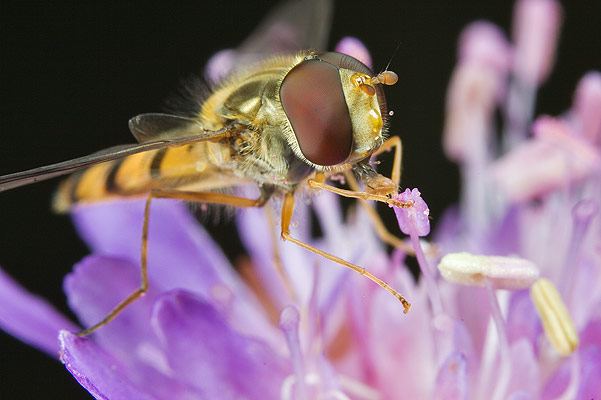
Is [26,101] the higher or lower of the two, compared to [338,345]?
higher

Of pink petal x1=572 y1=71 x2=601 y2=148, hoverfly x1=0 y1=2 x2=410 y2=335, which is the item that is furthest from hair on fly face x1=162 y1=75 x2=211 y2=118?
pink petal x1=572 y1=71 x2=601 y2=148

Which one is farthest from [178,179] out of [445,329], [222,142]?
[445,329]

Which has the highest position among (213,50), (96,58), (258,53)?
(213,50)

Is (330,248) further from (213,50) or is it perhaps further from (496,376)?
(213,50)

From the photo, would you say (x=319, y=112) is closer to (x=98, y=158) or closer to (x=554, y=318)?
(x=98, y=158)

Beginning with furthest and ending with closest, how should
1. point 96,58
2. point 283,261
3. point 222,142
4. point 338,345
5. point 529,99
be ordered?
1. point 96,58
2. point 529,99
3. point 283,261
4. point 338,345
5. point 222,142

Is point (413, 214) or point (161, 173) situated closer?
point (413, 214)

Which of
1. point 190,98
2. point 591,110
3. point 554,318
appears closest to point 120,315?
point 190,98
